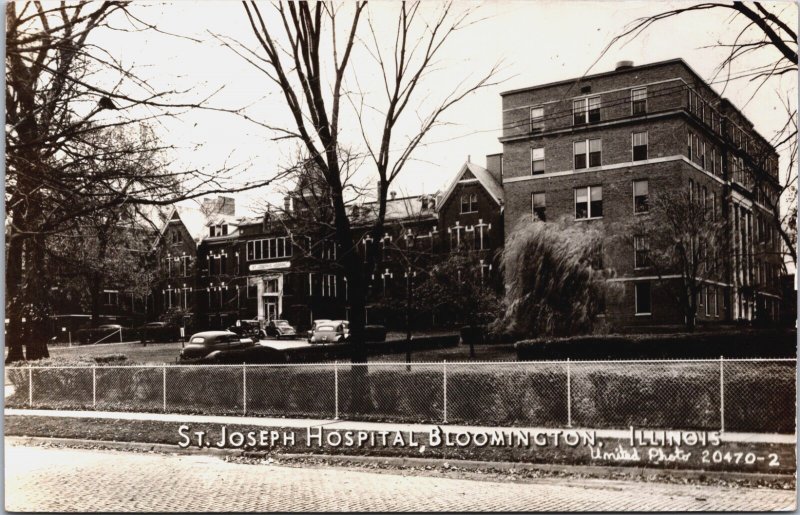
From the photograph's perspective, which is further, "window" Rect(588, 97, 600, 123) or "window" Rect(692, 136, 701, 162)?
"window" Rect(588, 97, 600, 123)

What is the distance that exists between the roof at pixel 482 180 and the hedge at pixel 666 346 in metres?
2.43

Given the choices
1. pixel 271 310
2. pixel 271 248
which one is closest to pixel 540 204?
pixel 271 248

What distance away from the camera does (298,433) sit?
10.7 meters

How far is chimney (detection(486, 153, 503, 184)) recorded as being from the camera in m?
10.4

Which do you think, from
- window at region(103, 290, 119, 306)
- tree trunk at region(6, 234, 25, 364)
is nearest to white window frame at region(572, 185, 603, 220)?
window at region(103, 290, 119, 306)

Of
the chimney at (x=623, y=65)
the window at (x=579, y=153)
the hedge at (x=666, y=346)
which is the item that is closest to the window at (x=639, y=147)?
the window at (x=579, y=153)

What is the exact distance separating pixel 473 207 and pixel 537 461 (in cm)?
348

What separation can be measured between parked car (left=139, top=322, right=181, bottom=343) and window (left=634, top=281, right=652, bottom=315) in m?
6.48

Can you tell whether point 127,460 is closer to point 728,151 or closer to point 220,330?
point 220,330

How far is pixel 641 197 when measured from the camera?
33.3 feet

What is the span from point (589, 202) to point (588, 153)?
70 cm

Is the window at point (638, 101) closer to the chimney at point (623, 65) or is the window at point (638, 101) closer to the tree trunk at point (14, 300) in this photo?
the chimney at point (623, 65)

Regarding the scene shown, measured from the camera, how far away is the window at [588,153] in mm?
10008

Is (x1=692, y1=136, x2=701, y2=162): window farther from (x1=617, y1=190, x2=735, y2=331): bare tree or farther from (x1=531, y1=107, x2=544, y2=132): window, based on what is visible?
(x1=531, y1=107, x2=544, y2=132): window
